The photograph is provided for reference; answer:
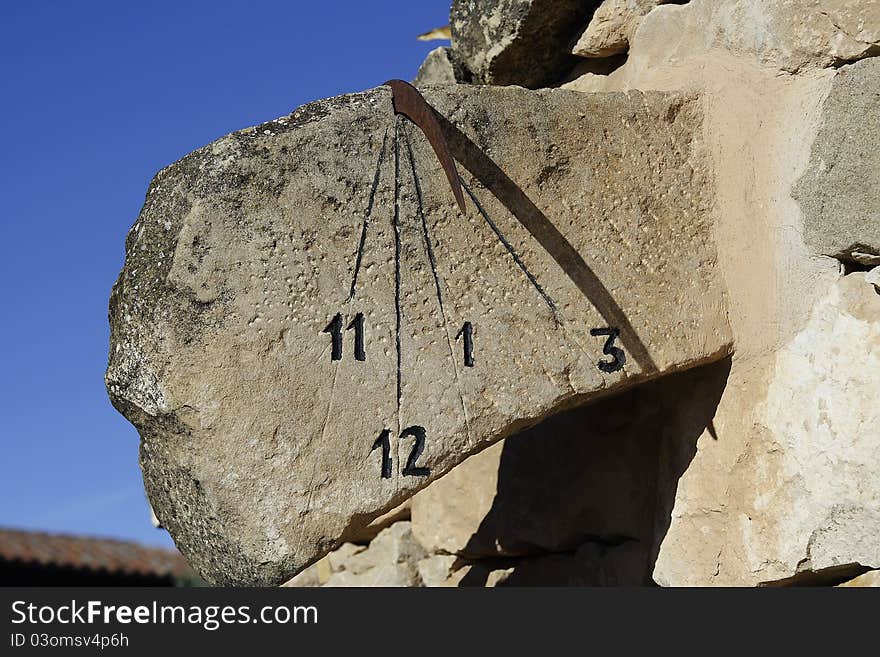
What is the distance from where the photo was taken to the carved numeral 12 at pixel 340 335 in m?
2.91

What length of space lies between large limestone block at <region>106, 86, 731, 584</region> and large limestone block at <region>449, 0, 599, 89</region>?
36.5 inches

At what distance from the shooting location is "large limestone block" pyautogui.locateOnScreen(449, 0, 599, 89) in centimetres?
406

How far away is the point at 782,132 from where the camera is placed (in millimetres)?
3176

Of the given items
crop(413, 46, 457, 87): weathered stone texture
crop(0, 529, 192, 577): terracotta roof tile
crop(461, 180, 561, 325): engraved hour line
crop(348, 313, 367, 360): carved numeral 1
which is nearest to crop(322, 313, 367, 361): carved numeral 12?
crop(348, 313, 367, 360): carved numeral 1

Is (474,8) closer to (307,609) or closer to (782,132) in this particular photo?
(782,132)

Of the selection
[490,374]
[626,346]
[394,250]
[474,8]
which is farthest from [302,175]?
[474,8]

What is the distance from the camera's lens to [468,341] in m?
3.03

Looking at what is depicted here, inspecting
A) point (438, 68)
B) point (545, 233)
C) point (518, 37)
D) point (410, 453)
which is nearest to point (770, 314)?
point (545, 233)

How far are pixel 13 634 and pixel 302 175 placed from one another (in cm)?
137

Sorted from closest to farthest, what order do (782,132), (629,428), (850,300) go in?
1. (850,300)
2. (782,132)
3. (629,428)

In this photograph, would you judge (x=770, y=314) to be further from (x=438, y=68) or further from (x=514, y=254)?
(x=438, y=68)

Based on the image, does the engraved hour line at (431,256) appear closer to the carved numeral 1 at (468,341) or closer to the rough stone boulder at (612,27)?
the carved numeral 1 at (468,341)

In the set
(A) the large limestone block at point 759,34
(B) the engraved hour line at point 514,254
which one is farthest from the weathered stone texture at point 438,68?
(B) the engraved hour line at point 514,254

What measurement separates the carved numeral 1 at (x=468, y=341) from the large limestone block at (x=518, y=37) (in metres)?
1.55
